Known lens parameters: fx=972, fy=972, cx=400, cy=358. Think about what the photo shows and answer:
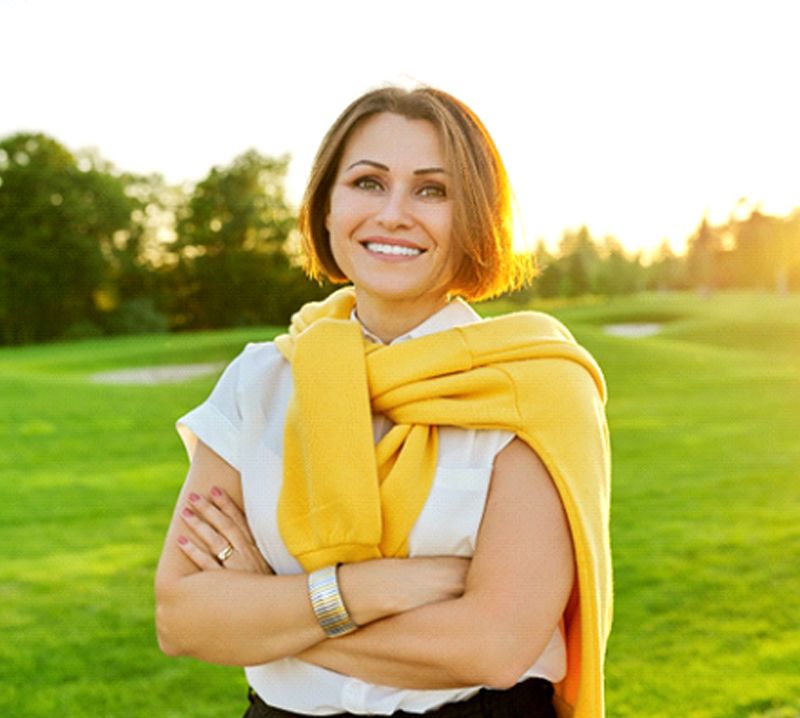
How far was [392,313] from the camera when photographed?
1.81m

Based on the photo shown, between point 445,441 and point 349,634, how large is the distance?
1.18 ft

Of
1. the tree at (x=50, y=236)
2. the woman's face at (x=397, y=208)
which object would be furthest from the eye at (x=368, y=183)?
the tree at (x=50, y=236)

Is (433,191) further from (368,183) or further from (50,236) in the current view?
(50,236)

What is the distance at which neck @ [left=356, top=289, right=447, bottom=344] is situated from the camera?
181cm

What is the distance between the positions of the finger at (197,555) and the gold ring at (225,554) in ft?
0.04

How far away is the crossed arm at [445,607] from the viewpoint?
157cm

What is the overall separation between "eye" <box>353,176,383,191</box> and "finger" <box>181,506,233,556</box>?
0.67m

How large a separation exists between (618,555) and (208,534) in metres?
4.72

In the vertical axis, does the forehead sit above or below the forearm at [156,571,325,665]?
above

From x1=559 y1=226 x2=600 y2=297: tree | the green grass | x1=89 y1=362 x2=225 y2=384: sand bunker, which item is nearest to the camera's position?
the green grass

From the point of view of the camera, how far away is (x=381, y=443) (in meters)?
1.66

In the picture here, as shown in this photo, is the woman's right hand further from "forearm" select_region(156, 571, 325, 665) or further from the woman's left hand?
the woman's left hand

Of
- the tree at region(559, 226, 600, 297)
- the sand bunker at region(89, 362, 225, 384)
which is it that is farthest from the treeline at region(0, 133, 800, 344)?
the sand bunker at region(89, 362, 225, 384)

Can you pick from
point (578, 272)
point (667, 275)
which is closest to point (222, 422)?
point (578, 272)
